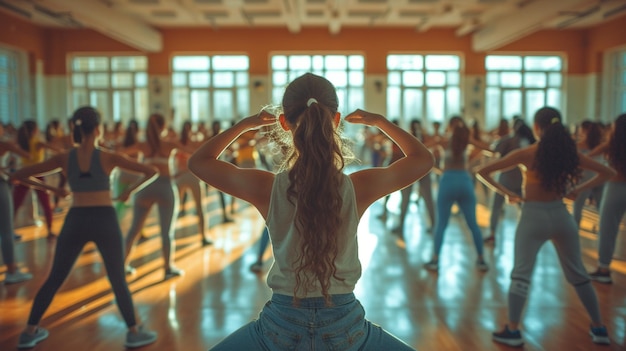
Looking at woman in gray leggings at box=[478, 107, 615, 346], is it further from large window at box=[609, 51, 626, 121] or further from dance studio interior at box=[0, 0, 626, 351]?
large window at box=[609, 51, 626, 121]

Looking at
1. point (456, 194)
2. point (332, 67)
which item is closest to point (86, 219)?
point (456, 194)

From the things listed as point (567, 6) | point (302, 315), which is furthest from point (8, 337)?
point (567, 6)

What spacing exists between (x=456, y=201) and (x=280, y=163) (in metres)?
4.52

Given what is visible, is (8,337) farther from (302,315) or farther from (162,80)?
(162,80)

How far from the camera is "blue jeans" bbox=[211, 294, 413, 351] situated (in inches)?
61.3

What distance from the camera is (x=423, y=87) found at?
2095 centimetres

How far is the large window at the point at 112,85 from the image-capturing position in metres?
20.9

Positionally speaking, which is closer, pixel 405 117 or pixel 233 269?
pixel 233 269

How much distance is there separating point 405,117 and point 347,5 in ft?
19.8

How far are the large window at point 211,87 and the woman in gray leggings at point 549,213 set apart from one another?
17.5 m

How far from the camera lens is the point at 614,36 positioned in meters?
18.1

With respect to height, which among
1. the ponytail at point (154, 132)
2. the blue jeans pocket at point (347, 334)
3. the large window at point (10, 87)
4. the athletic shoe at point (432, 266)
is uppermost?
the large window at point (10, 87)

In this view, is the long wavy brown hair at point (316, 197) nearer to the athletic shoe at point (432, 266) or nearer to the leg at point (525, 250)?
the leg at point (525, 250)

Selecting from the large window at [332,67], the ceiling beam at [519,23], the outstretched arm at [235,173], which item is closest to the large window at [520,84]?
the ceiling beam at [519,23]
